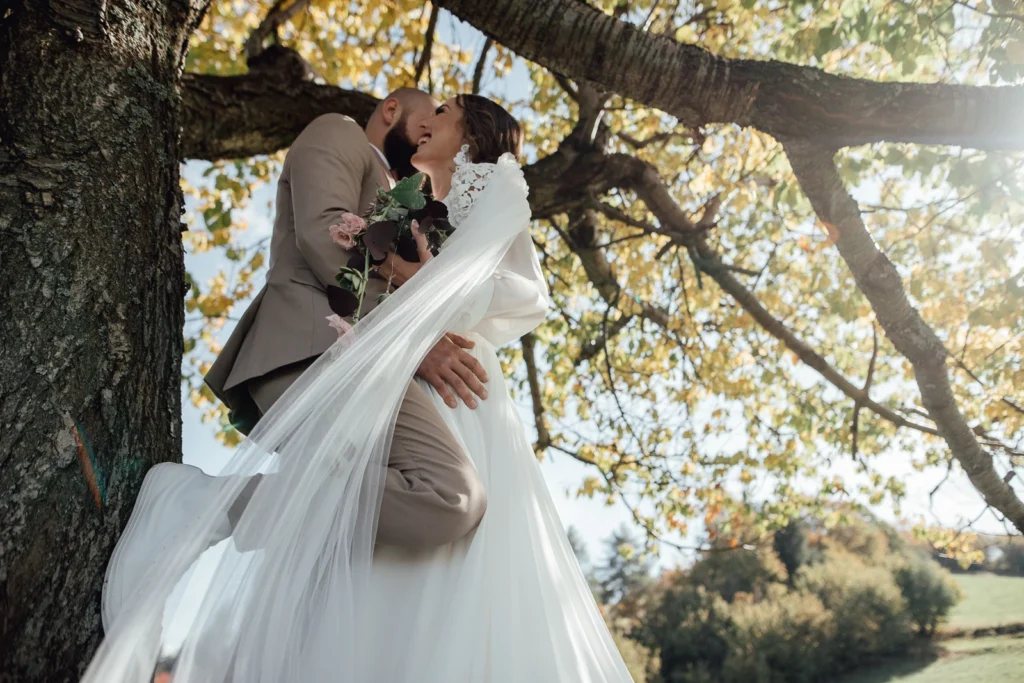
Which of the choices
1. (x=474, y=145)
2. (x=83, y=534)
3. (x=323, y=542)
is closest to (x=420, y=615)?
(x=323, y=542)

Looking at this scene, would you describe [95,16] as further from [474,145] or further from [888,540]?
[888,540]

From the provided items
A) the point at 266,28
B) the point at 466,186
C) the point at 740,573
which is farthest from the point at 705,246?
the point at 740,573

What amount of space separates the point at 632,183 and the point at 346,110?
1.92 m

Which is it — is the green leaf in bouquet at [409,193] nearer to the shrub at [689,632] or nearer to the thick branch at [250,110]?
the thick branch at [250,110]

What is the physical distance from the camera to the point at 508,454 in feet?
7.66

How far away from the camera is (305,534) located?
5.77 feet

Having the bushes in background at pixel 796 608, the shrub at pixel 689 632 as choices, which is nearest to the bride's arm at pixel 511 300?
the bushes in background at pixel 796 608

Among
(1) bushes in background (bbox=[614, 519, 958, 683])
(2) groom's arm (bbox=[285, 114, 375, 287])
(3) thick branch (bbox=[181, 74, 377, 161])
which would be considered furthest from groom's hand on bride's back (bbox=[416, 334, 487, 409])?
(1) bushes in background (bbox=[614, 519, 958, 683])

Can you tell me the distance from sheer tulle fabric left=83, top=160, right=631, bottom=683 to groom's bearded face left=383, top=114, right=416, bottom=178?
1.00 m

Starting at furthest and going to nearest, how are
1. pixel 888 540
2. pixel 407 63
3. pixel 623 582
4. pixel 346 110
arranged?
pixel 623 582 < pixel 888 540 < pixel 407 63 < pixel 346 110

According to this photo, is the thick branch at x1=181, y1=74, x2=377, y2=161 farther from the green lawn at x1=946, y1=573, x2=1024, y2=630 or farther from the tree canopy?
the green lawn at x1=946, y1=573, x2=1024, y2=630

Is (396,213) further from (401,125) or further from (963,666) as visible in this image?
(963,666)

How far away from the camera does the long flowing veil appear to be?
5.03ft

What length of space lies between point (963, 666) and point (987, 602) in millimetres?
3335
